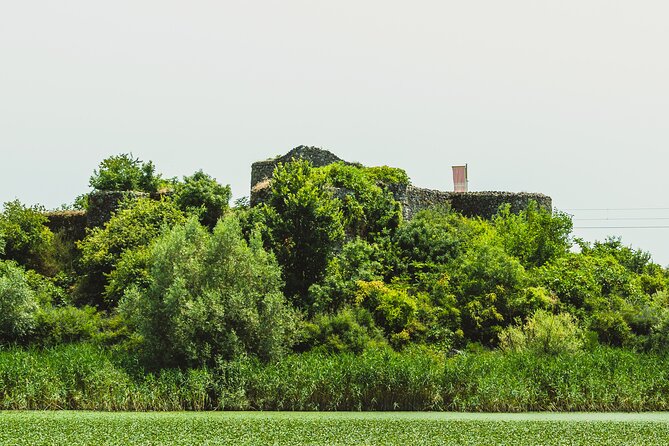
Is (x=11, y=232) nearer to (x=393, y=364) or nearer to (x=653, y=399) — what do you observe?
(x=393, y=364)

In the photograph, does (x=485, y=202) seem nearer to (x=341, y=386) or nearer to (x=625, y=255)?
(x=625, y=255)

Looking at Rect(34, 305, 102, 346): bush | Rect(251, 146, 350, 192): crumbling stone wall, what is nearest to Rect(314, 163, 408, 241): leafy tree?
Rect(251, 146, 350, 192): crumbling stone wall

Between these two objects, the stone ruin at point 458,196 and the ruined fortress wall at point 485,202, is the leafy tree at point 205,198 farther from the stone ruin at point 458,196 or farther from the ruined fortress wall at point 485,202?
the ruined fortress wall at point 485,202

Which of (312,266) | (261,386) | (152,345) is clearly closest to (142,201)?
(312,266)

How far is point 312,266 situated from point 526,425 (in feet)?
42.7

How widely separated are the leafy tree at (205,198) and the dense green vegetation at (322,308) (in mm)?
102

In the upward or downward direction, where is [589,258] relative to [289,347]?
upward

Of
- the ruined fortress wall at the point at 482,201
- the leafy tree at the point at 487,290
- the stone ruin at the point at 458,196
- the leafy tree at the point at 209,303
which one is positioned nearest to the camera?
the leafy tree at the point at 209,303

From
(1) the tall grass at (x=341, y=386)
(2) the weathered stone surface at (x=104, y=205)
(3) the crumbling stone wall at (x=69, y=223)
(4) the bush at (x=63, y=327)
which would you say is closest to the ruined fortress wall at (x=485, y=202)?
(2) the weathered stone surface at (x=104, y=205)

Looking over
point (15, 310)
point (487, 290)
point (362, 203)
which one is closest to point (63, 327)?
point (15, 310)

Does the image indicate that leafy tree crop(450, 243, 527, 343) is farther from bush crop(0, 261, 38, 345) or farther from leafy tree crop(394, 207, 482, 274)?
bush crop(0, 261, 38, 345)

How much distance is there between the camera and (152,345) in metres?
28.3

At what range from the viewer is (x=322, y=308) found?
105ft

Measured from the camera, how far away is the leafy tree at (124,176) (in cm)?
4478
